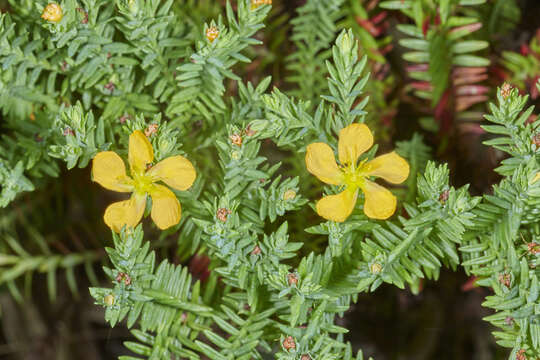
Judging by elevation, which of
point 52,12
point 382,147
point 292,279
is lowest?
point 292,279

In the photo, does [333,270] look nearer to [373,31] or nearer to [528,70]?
[373,31]

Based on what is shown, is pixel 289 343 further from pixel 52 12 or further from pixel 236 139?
pixel 52 12

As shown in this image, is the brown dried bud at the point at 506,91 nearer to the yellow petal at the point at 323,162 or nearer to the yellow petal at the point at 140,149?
the yellow petal at the point at 323,162

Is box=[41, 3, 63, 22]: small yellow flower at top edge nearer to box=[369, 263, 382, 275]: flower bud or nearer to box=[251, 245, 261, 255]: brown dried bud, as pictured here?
box=[251, 245, 261, 255]: brown dried bud

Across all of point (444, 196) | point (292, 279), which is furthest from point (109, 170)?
point (444, 196)

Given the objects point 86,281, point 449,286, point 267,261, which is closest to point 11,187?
point 267,261

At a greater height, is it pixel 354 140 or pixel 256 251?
pixel 354 140

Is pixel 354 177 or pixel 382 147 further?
pixel 382 147
